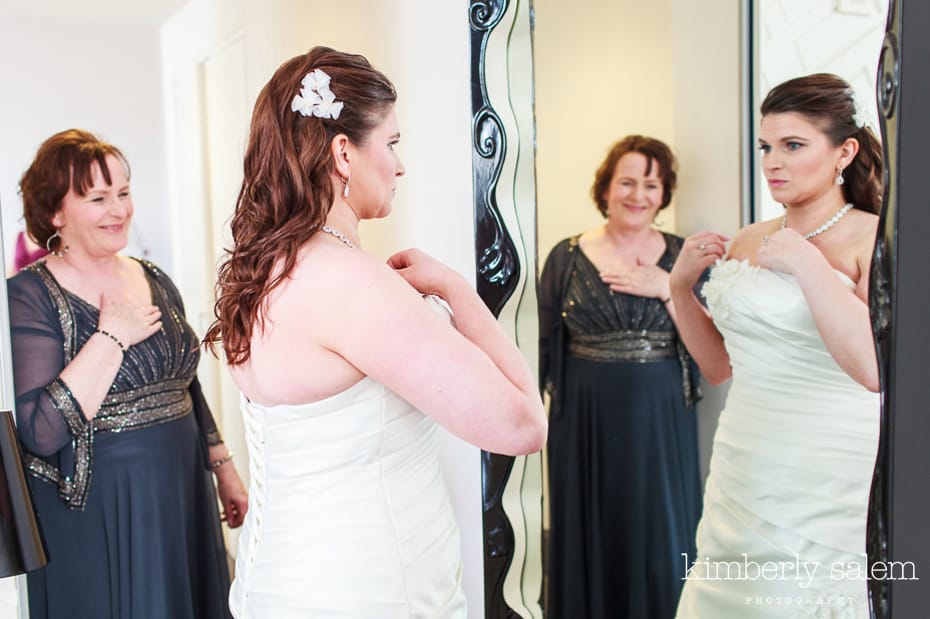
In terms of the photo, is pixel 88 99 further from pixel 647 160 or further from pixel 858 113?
pixel 858 113

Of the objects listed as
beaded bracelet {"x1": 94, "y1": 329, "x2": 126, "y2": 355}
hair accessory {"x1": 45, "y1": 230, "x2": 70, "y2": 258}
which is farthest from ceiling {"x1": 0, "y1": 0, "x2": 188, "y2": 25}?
beaded bracelet {"x1": 94, "y1": 329, "x2": 126, "y2": 355}

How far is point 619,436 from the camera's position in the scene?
1401 mm

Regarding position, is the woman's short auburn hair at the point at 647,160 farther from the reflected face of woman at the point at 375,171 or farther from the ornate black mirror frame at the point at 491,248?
the reflected face of woman at the point at 375,171

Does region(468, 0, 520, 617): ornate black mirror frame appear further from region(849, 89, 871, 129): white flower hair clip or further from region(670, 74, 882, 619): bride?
region(849, 89, 871, 129): white flower hair clip

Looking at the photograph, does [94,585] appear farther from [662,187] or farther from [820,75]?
[820,75]

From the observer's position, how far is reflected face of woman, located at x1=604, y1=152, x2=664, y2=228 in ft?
4.44

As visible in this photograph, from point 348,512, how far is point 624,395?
0.51 meters

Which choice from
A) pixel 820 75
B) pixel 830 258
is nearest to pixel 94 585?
pixel 830 258

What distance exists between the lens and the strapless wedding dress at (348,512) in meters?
1.05

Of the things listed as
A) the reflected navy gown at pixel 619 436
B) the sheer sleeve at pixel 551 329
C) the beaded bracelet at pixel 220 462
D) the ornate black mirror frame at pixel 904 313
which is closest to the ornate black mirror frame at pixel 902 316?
the ornate black mirror frame at pixel 904 313

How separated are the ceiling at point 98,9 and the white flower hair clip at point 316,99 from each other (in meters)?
0.58

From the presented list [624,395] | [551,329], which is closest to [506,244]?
[551,329]

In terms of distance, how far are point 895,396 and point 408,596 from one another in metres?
0.62

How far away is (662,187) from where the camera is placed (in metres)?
1.36
